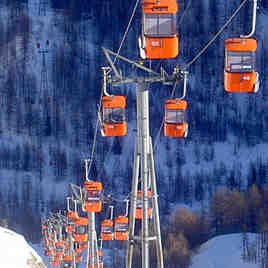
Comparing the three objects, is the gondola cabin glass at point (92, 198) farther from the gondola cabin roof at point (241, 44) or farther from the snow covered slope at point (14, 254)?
the gondola cabin roof at point (241, 44)

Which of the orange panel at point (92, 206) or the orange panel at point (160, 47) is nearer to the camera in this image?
the orange panel at point (160, 47)

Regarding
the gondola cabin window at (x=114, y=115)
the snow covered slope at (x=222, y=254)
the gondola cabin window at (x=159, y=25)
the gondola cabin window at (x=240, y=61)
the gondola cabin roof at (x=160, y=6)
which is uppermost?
the gondola cabin roof at (x=160, y=6)

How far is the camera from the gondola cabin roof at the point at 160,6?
1747cm

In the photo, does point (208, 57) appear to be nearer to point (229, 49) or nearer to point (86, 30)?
point (86, 30)

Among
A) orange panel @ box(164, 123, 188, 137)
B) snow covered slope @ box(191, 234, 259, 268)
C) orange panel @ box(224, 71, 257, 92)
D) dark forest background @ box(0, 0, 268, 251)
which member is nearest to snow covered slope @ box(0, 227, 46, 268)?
orange panel @ box(164, 123, 188, 137)

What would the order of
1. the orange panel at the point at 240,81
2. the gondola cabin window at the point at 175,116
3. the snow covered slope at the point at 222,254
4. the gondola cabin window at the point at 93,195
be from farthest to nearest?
the snow covered slope at the point at 222,254
the gondola cabin window at the point at 93,195
the gondola cabin window at the point at 175,116
the orange panel at the point at 240,81

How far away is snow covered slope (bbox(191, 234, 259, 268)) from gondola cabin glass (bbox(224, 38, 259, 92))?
4677 cm

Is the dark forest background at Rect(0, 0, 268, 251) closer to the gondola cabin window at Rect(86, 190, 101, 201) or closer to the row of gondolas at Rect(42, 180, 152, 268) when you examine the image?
the row of gondolas at Rect(42, 180, 152, 268)

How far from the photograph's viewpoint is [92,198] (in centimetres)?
3228

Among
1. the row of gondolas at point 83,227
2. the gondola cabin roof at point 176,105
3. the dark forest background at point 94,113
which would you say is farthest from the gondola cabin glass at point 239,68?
the dark forest background at point 94,113

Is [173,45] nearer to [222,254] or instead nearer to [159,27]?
[159,27]

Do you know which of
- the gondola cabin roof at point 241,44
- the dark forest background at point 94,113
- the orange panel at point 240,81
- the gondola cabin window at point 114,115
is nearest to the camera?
the gondola cabin roof at point 241,44

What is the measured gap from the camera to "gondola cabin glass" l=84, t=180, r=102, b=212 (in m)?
32.0

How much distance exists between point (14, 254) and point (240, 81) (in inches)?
414
